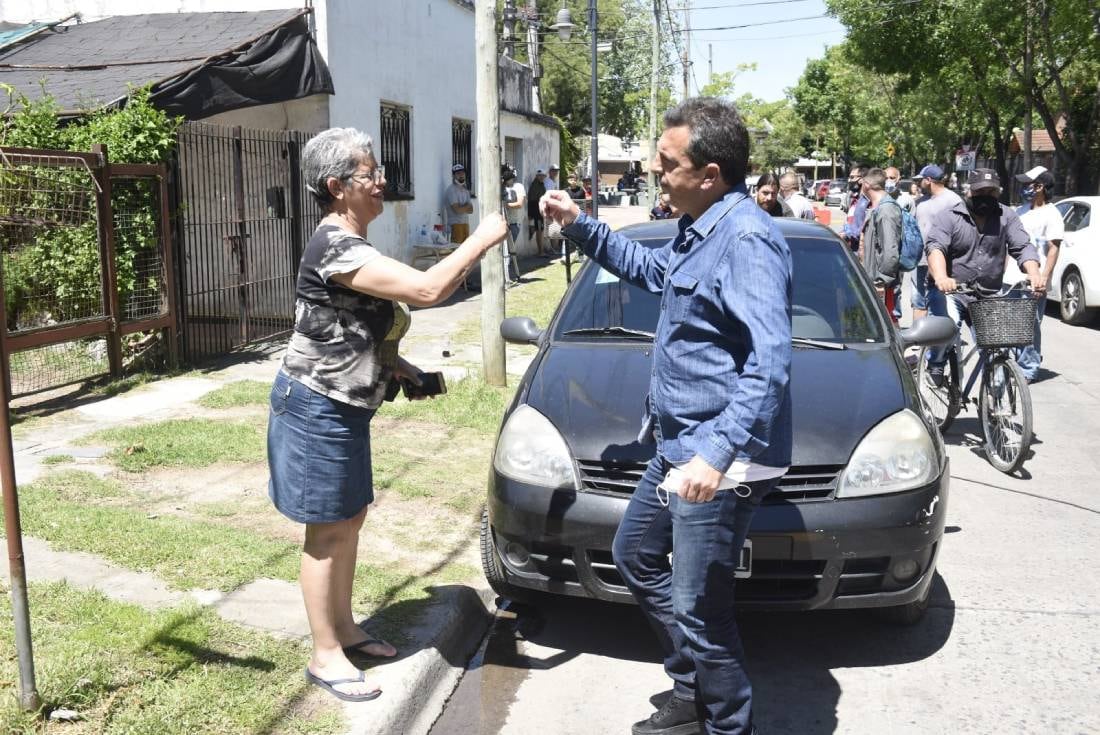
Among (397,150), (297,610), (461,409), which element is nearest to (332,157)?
(297,610)

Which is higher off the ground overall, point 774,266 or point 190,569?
point 774,266

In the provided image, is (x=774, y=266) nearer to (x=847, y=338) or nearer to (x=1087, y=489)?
(x=847, y=338)

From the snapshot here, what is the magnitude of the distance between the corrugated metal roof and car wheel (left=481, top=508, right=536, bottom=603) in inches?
257

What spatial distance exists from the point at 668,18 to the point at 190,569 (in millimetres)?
45111

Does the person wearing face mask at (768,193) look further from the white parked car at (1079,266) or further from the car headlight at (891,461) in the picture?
the car headlight at (891,461)

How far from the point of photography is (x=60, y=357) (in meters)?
8.86

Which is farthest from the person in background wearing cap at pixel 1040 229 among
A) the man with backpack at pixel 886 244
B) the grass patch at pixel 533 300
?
the grass patch at pixel 533 300

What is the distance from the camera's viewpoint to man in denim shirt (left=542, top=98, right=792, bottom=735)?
9.23 feet

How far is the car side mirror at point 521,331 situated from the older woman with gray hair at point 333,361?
1821 mm

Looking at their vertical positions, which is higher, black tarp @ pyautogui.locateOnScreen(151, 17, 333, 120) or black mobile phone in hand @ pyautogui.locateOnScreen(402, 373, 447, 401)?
black tarp @ pyautogui.locateOnScreen(151, 17, 333, 120)

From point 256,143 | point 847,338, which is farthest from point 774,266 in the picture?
point 256,143

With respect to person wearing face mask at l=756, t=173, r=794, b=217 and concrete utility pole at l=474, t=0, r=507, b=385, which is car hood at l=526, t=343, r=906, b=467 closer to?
concrete utility pole at l=474, t=0, r=507, b=385

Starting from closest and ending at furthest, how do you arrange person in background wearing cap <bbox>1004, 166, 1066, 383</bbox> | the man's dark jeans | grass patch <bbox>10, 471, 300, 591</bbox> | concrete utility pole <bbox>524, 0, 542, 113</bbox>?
the man's dark jeans
grass patch <bbox>10, 471, 300, 591</bbox>
person in background wearing cap <bbox>1004, 166, 1066, 383</bbox>
concrete utility pole <bbox>524, 0, 542, 113</bbox>

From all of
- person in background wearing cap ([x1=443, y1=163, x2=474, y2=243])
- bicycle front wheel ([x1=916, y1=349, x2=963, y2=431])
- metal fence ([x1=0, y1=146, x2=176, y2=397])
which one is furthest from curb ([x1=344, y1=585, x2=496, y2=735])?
person in background wearing cap ([x1=443, y1=163, x2=474, y2=243])
